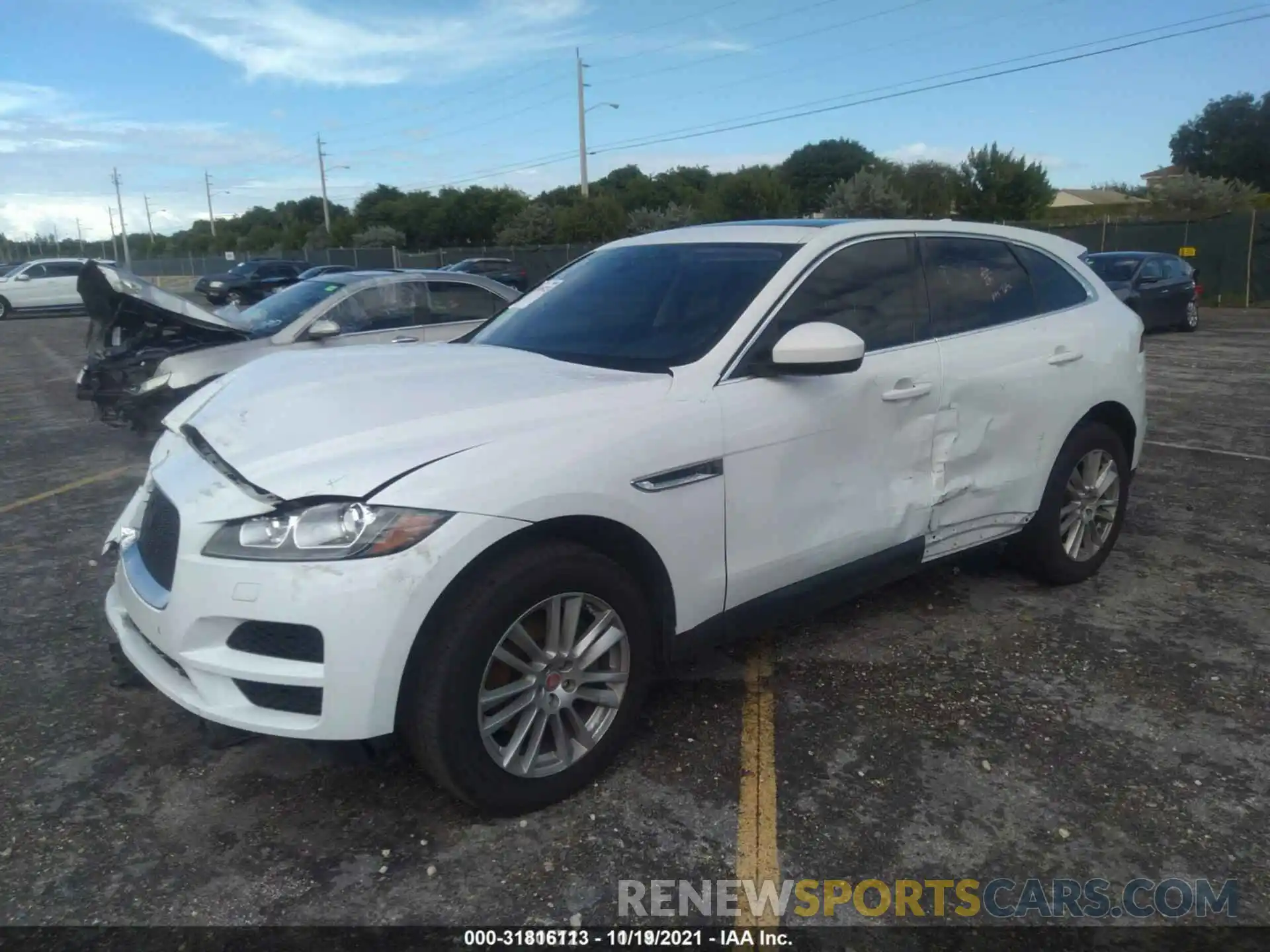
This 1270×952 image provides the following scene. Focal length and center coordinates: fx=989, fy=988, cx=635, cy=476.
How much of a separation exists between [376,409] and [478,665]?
0.83 meters

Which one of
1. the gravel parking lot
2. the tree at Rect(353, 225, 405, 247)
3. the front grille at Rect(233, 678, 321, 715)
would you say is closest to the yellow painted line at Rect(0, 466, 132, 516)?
the gravel parking lot

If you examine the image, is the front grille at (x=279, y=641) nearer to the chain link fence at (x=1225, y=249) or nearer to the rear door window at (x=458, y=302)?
the rear door window at (x=458, y=302)

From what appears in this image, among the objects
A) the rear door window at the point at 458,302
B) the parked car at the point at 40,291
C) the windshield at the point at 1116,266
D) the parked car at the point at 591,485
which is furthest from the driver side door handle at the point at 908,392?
the parked car at the point at 40,291

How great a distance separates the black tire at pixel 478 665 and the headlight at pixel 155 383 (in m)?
6.26

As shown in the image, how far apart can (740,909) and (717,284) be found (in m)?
2.19

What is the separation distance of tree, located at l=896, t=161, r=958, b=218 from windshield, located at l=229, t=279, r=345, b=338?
108 ft

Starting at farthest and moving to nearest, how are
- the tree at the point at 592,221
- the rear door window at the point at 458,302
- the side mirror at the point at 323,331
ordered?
the tree at the point at 592,221 < the rear door window at the point at 458,302 < the side mirror at the point at 323,331

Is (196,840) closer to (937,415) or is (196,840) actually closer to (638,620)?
(638,620)

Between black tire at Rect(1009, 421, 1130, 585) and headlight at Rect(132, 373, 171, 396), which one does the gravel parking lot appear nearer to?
black tire at Rect(1009, 421, 1130, 585)

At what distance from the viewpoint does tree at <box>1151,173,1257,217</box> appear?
109 feet

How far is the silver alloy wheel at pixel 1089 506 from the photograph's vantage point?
4703 mm

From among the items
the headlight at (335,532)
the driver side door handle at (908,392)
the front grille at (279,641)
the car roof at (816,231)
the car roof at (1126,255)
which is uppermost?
the car roof at (816,231)

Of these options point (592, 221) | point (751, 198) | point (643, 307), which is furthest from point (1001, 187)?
point (643, 307)

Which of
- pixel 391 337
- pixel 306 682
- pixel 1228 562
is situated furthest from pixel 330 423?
pixel 391 337
